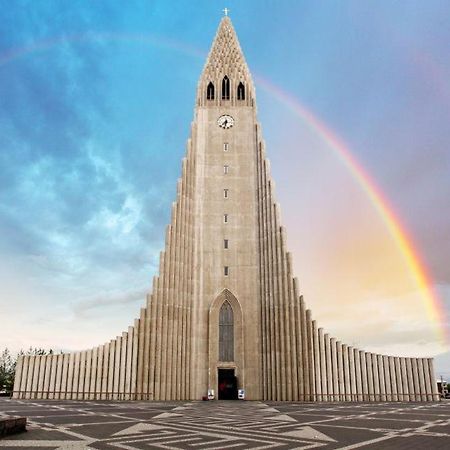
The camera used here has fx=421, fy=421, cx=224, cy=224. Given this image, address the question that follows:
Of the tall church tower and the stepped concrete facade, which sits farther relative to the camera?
the tall church tower

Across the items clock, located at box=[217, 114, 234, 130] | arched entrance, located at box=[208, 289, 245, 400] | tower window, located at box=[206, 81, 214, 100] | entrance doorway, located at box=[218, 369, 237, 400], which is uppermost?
tower window, located at box=[206, 81, 214, 100]

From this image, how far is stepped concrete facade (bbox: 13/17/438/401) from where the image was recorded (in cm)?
4522

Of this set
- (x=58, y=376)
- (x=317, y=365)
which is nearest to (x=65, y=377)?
(x=58, y=376)

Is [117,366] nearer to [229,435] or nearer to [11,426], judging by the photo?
[11,426]

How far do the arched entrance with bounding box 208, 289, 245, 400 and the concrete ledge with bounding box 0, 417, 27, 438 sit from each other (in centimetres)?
3308

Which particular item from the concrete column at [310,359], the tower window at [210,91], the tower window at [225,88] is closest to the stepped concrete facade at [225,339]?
the concrete column at [310,359]

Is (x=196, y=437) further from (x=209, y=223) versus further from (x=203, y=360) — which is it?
(x=209, y=223)

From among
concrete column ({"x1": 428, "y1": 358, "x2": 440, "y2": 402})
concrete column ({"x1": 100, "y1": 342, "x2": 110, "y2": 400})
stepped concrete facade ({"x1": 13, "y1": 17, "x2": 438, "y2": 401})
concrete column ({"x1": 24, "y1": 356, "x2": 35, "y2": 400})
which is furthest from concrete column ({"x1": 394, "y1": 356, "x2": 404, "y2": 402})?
concrete column ({"x1": 24, "y1": 356, "x2": 35, "y2": 400})

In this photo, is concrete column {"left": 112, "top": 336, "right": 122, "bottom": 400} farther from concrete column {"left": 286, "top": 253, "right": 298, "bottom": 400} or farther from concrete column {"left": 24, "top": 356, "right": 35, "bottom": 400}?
concrete column {"left": 286, "top": 253, "right": 298, "bottom": 400}

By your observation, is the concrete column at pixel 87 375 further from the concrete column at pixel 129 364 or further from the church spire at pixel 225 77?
the church spire at pixel 225 77

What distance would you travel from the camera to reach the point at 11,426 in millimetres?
14844

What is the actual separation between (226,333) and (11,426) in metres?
35.3

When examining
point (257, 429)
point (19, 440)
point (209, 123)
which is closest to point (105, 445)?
point (19, 440)

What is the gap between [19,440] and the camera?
44.8 feet
